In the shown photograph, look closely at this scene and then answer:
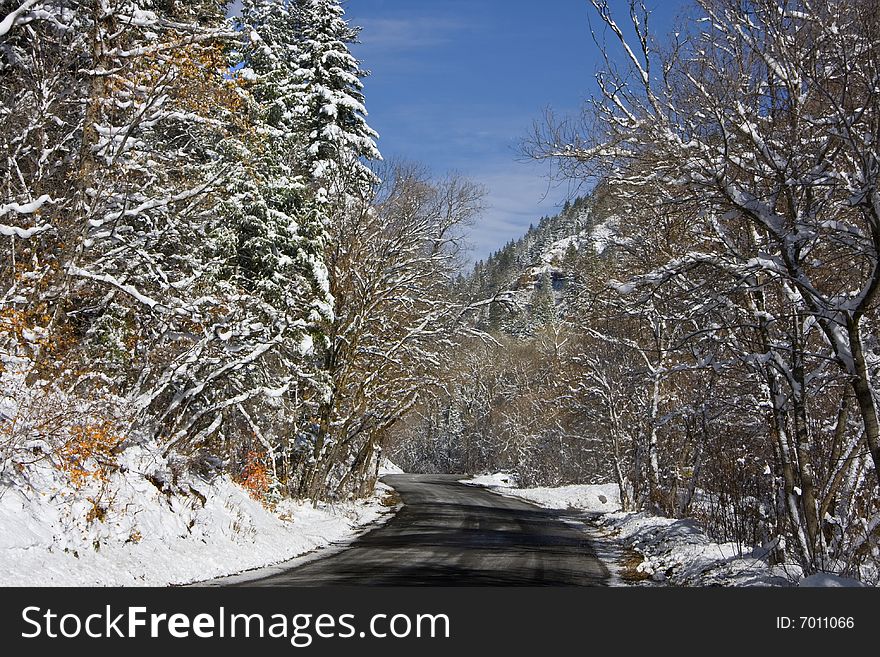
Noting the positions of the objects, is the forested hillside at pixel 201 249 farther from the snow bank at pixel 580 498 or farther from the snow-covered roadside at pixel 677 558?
the snow bank at pixel 580 498

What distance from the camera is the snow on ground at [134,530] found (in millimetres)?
9016

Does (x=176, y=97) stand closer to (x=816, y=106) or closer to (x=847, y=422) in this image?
(x=816, y=106)

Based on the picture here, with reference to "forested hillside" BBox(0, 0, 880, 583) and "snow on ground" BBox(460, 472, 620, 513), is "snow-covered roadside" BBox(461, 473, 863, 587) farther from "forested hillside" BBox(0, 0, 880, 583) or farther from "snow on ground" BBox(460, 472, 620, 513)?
"snow on ground" BBox(460, 472, 620, 513)

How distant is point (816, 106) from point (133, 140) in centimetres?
1038

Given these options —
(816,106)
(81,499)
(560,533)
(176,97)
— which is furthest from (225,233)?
(816,106)

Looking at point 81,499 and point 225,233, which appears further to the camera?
point 225,233

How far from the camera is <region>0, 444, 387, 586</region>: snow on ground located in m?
9.02

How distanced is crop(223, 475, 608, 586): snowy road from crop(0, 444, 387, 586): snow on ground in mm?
1083

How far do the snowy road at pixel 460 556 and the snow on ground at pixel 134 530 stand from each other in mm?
1083

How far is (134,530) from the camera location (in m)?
11.0

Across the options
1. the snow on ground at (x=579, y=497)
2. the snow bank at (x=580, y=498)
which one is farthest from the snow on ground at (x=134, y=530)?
the snow bank at (x=580, y=498)

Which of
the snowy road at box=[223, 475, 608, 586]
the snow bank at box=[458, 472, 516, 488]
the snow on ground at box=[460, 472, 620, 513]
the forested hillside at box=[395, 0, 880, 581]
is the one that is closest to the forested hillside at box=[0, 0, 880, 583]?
the forested hillside at box=[395, 0, 880, 581]

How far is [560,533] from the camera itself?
21.4 m
